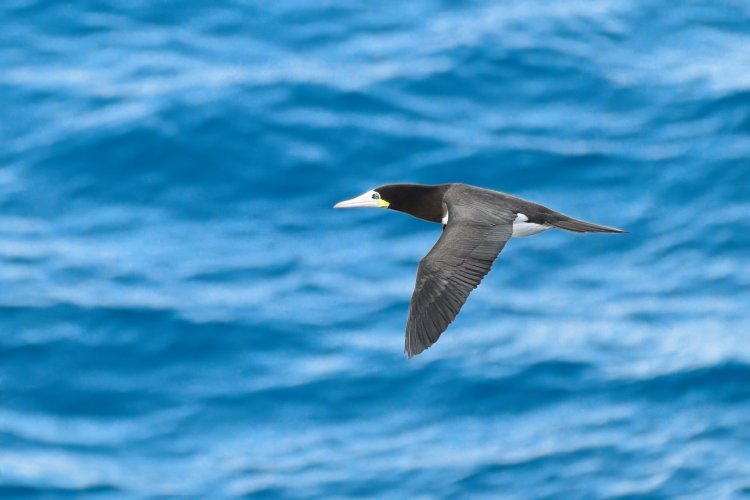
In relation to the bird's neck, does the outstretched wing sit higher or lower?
lower

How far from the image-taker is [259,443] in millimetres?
15562

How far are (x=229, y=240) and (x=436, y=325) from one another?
→ 6.84 metres

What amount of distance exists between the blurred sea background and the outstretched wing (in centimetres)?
423

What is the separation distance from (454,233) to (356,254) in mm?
5778

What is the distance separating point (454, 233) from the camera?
11.1 meters

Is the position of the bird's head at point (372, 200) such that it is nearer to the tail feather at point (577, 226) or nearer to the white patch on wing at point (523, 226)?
the white patch on wing at point (523, 226)

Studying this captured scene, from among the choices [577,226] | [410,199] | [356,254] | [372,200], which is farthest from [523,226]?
[356,254]

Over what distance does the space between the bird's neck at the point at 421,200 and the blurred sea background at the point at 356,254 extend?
343cm

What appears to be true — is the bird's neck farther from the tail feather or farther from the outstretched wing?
the tail feather

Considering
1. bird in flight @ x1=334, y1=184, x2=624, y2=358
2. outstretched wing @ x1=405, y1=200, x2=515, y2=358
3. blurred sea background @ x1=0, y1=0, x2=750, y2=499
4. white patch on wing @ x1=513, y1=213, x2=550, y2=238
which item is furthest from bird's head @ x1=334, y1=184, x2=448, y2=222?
blurred sea background @ x1=0, y1=0, x2=750, y2=499

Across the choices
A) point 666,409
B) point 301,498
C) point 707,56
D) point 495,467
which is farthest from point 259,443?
point 707,56

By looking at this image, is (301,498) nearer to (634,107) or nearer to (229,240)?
(229,240)

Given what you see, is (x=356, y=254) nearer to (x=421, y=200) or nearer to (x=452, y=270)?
(x=421, y=200)

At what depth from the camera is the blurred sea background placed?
604 inches
